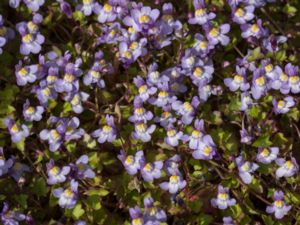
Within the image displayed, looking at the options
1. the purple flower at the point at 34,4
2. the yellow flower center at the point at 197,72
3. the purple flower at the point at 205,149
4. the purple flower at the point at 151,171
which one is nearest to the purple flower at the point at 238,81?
the yellow flower center at the point at 197,72

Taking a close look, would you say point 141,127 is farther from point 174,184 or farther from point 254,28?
point 254,28

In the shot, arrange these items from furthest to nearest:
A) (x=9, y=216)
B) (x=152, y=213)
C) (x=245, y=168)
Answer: (x=245, y=168)
(x=152, y=213)
(x=9, y=216)

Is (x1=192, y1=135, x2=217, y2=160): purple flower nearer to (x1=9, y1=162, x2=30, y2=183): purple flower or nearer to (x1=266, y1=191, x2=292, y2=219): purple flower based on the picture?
(x1=266, y1=191, x2=292, y2=219): purple flower

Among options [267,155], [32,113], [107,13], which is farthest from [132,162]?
[107,13]

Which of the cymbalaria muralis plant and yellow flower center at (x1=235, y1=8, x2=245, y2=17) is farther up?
yellow flower center at (x1=235, y1=8, x2=245, y2=17)

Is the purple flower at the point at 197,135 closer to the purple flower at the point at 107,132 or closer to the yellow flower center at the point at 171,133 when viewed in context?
the yellow flower center at the point at 171,133

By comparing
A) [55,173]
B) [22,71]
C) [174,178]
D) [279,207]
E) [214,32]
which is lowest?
[279,207]

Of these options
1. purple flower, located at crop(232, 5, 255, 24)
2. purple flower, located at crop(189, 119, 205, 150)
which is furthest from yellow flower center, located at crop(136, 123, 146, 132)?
purple flower, located at crop(232, 5, 255, 24)
